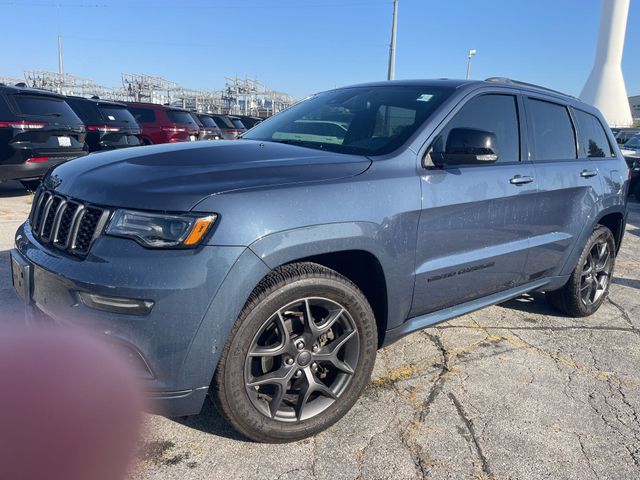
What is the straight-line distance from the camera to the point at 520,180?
3.40 metres

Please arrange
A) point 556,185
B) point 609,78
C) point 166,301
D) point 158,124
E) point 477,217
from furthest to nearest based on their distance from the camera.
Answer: point 609,78
point 158,124
point 556,185
point 477,217
point 166,301

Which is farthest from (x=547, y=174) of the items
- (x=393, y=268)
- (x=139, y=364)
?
(x=139, y=364)

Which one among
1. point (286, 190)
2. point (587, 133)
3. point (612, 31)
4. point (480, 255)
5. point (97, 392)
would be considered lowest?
point (97, 392)

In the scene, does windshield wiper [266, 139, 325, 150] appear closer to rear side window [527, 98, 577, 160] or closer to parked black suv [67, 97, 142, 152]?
rear side window [527, 98, 577, 160]

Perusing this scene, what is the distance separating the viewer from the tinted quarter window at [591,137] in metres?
4.26

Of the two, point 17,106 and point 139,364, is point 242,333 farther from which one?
point 17,106

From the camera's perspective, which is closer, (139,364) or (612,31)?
(139,364)

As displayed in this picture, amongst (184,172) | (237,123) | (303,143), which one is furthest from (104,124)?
(237,123)

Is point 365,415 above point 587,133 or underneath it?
underneath

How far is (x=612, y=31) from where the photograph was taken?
52844mm

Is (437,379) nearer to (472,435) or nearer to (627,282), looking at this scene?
(472,435)

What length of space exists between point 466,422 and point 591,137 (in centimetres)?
285

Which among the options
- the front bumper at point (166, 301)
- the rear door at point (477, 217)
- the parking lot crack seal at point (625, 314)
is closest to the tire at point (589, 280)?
the parking lot crack seal at point (625, 314)

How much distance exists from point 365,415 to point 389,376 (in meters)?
0.48
